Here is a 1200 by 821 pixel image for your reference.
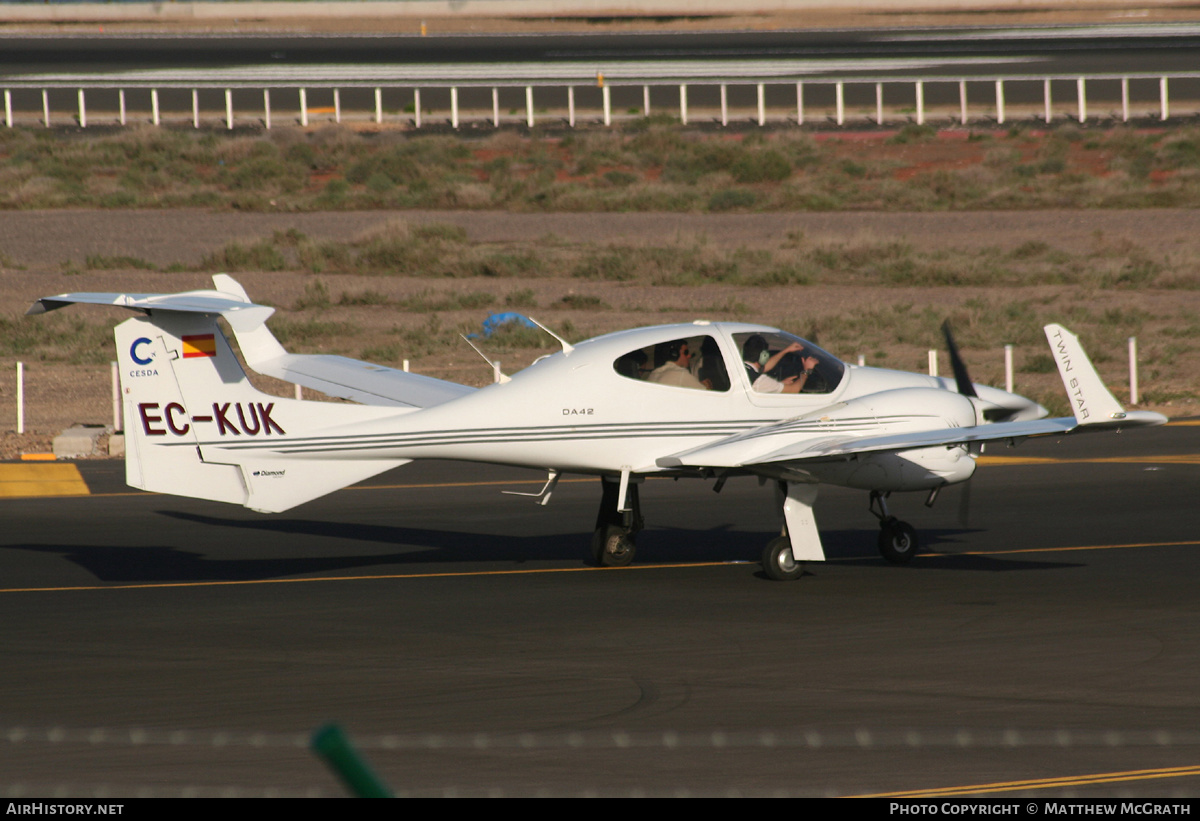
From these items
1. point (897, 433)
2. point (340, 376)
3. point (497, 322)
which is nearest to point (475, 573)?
point (340, 376)

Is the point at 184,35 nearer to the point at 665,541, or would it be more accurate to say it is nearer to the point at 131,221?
the point at 131,221

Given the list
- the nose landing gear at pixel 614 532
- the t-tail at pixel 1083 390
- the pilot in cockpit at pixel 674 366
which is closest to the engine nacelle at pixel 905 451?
the pilot in cockpit at pixel 674 366

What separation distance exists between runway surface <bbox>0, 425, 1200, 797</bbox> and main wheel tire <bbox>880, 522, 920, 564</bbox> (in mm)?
182

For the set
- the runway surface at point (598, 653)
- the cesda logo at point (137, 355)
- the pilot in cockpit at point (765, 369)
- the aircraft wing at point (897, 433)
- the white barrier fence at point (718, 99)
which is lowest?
the runway surface at point (598, 653)

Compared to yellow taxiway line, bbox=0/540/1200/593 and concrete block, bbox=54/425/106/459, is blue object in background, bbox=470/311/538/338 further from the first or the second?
yellow taxiway line, bbox=0/540/1200/593

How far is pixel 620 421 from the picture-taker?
14.7 m

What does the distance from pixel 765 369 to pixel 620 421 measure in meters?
1.56

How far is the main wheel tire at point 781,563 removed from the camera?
1458cm

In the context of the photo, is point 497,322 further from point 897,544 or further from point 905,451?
point 905,451

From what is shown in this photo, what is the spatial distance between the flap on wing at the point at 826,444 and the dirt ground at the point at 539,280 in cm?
1600

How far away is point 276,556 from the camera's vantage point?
655 inches

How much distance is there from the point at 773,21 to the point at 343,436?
10510 centimetres

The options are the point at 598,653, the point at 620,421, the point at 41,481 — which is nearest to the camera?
the point at 598,653

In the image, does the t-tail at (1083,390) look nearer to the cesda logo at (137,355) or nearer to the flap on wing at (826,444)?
the flap on wing at (826,444)
